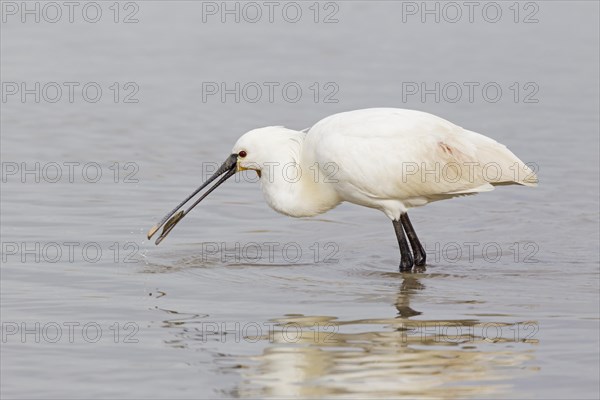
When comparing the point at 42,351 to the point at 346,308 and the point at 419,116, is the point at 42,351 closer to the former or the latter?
the point at 346,308

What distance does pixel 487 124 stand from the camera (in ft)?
60.8

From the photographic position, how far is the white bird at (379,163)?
476 inches

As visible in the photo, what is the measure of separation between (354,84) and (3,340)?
11379mm

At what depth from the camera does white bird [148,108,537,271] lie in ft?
39.7

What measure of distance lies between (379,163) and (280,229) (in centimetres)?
221

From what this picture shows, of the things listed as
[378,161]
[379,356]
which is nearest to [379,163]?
[378,161]

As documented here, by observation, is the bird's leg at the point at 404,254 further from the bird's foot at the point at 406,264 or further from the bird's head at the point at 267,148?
the bird's head at the point at 267,148

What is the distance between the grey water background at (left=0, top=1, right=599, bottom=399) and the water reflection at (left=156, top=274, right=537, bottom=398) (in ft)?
0.08

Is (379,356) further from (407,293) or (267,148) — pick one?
(267,148)

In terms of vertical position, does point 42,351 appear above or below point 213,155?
below

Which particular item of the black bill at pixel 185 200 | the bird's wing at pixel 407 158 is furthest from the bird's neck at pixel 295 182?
the black bill at pixel 185 200

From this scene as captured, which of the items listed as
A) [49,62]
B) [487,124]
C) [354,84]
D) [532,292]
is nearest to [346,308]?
[532,292]

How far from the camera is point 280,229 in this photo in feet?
46.1

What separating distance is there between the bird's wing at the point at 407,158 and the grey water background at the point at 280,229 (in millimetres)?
781
